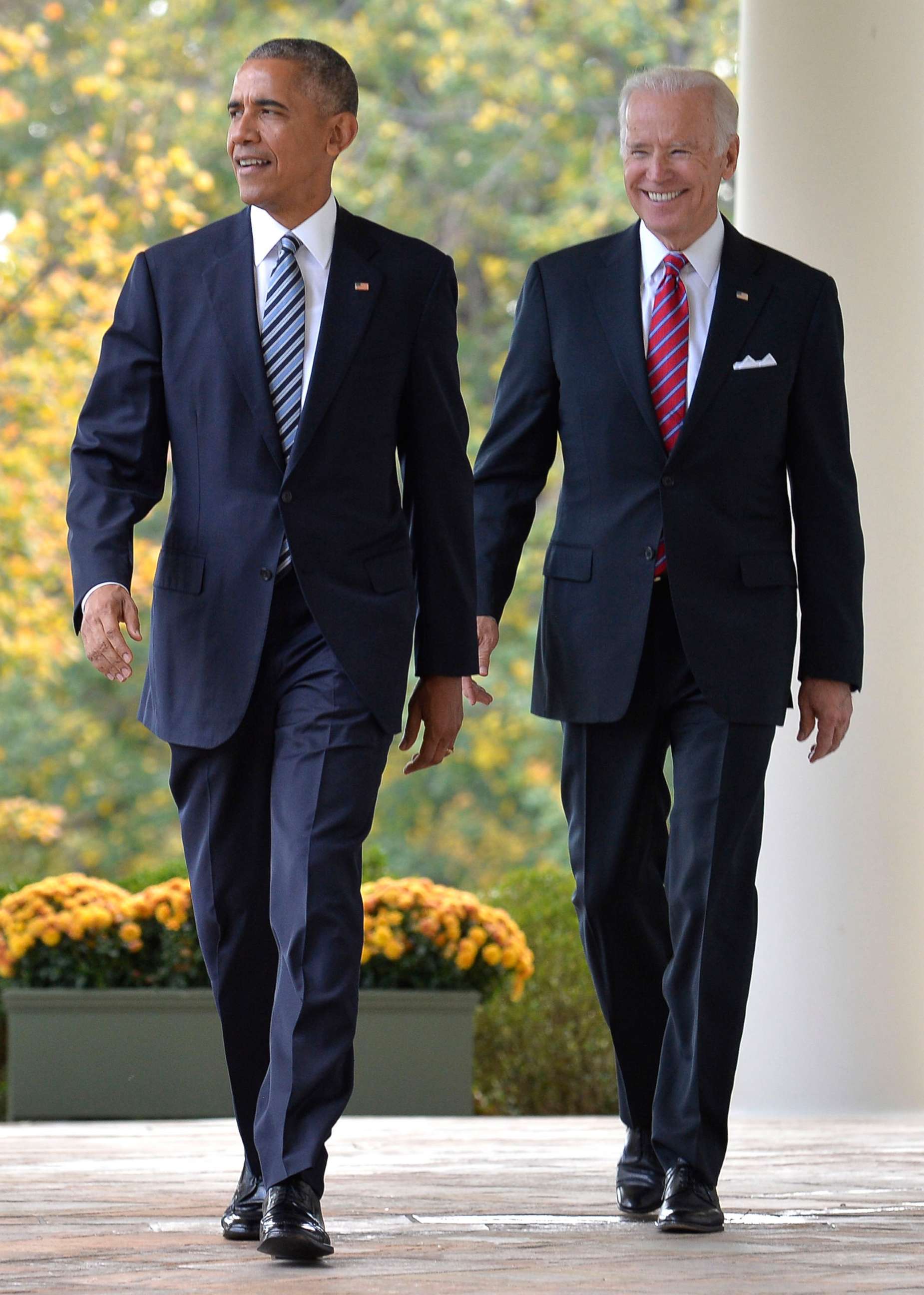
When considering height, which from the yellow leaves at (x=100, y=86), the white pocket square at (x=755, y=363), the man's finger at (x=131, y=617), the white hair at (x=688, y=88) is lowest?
the man's finger at (x=131, y=617)

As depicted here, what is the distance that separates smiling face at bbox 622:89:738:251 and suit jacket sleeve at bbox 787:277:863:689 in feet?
0.96

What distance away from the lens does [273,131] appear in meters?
3.14

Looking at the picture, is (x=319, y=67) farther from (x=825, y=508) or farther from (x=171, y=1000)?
(x=171, y=1000)

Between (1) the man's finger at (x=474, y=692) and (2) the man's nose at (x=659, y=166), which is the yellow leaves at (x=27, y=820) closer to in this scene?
(1) the man's finger at (x=474, y=692)

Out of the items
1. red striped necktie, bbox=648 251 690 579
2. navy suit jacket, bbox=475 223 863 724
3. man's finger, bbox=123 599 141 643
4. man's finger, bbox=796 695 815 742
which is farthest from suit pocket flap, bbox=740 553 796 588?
man's finger, bbox=123 599 141 643

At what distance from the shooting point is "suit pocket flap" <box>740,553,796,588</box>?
11.5 ft

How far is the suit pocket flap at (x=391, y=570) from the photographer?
3123mm

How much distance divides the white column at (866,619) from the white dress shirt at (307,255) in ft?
10.1

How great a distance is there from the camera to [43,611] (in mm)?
11594

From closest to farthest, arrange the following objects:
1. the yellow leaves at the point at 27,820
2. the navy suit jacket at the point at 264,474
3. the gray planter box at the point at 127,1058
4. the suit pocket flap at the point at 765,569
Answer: the navy suit jacket at the point at 264,474, the suit pocket flap at the point at 765,569, the gray planter box at the point at 127,1058, the yellow leaves at the point at 27,820

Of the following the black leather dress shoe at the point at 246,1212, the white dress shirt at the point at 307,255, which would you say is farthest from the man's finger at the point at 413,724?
the black leather dress shoe at the point at 246,1212

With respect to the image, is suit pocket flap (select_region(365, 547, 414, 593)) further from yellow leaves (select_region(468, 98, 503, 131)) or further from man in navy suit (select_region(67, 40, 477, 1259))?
yellow leaves (select_region(468, 98, 503, 131))

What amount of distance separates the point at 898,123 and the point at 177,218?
6537 mm

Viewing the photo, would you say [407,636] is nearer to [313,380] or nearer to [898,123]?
[313,380]
